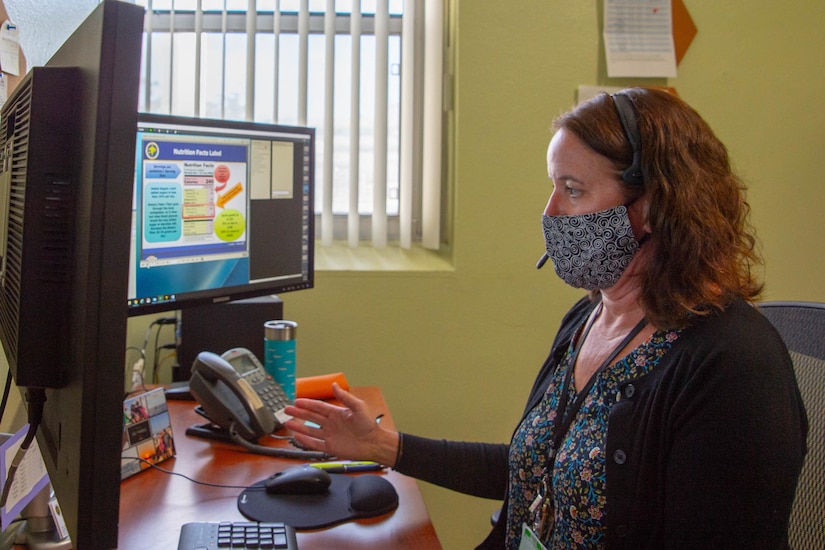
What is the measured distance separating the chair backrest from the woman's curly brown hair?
108mm

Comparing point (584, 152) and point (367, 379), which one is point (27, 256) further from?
point (367, 379)

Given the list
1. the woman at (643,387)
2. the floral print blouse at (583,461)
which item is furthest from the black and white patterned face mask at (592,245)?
the floral print blouse at (583,461)

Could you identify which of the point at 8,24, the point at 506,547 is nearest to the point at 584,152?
the point at 506,547

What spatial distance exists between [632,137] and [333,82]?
1.26m

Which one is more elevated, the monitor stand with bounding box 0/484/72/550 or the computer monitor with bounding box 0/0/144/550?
the computer monitor with bounding box 0/0/144/550

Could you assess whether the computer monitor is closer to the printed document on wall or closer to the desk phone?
the desk phone

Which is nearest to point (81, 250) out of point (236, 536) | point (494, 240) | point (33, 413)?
point (33, 413)

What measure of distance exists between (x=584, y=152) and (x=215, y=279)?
0.82 m

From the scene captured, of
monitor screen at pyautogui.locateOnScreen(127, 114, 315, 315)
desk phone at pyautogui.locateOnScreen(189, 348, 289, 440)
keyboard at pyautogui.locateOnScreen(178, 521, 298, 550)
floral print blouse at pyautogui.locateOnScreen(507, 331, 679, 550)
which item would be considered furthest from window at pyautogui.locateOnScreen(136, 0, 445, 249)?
keyboard at pyautogui.locateOnScreen(178, 521, 298, 550)

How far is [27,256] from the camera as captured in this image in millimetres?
573

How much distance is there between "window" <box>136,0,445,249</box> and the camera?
216 cm

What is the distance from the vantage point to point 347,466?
1.22 metres

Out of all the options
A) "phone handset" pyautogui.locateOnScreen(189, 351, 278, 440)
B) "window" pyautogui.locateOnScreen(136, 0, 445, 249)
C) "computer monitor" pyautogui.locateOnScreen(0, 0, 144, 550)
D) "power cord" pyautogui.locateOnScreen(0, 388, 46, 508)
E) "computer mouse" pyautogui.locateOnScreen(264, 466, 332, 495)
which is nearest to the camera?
"computer monitor" pyautogui.locateOnScreen(0, 0, 144, 550)

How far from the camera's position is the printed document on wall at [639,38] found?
210 centimetres
